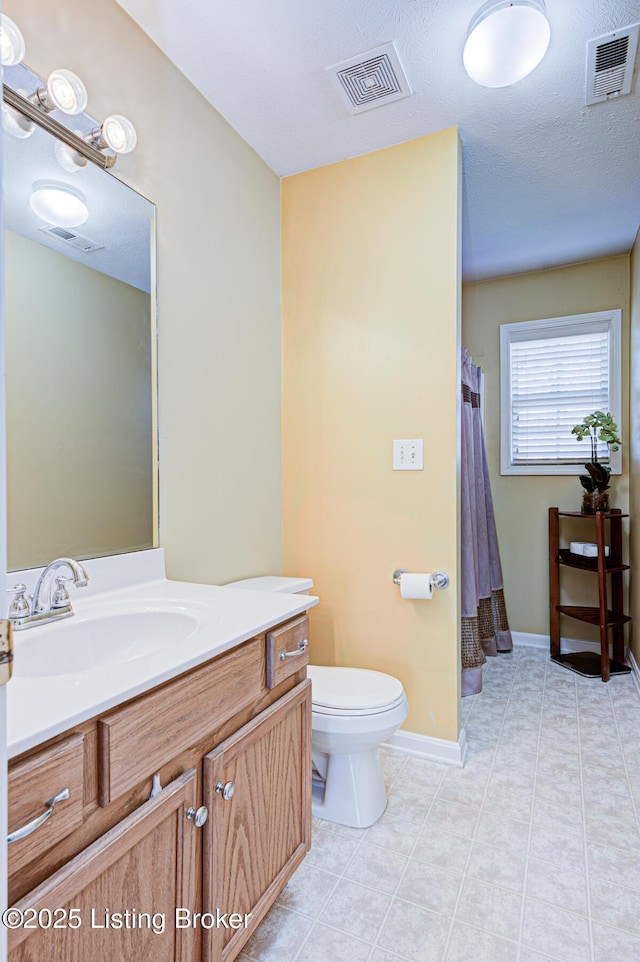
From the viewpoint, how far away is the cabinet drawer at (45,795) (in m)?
0.64

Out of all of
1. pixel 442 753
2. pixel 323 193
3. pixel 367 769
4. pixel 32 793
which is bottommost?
pixel 442 753

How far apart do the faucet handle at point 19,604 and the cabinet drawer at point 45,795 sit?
474 millimetres

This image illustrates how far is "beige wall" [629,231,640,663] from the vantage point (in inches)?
107

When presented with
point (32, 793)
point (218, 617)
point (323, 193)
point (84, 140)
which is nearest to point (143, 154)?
point (84, 140)

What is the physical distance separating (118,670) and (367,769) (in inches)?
44.6

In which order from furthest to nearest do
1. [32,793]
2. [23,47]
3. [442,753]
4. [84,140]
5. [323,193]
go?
[323,193]
[442,753]
[84,140]
[23,47]
[32,793]

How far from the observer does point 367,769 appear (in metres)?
1.66

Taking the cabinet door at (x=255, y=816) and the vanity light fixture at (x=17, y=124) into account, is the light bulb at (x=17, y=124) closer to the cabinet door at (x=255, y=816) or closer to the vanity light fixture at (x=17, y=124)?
the vanity light fixture at (x=17, y=124)

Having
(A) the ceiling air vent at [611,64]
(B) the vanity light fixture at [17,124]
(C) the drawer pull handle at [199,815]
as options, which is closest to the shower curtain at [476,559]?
(A) the ceiling air vent at [611,64]

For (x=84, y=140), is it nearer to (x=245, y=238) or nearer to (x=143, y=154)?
(x=143, y=154)

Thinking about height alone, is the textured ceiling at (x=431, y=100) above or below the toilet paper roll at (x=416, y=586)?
above

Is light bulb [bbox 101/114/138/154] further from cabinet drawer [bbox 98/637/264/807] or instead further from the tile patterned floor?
the tile patterned floor

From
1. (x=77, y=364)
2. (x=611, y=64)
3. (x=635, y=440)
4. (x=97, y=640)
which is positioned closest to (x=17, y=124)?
(x=77, y=364)

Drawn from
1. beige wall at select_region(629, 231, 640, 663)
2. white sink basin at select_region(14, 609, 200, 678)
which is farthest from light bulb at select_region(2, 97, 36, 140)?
beige wall at select_region(629, 231, 640, 663)
